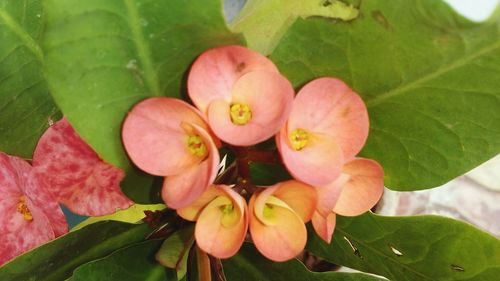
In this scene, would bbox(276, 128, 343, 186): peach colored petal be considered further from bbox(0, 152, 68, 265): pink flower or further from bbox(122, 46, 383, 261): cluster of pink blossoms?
bbox(0, 152, 68, 265): pink flower

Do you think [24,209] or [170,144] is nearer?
[170,144]

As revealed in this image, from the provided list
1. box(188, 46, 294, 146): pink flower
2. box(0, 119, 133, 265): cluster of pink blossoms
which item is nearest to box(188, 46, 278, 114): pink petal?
box(188, 46, 294, 146): pink flower

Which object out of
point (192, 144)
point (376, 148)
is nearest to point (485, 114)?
point (376, 148)

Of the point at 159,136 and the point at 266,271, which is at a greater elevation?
the point at 159,136

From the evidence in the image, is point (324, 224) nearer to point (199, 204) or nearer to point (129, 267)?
point (199, 204)

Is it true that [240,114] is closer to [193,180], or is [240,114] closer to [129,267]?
[193,180]

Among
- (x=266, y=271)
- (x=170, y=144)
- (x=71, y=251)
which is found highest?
(x=170, y=144)

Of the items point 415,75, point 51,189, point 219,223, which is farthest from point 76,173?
point 415,75

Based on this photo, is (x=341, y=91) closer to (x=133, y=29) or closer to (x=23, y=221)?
(x=133, y=29)
